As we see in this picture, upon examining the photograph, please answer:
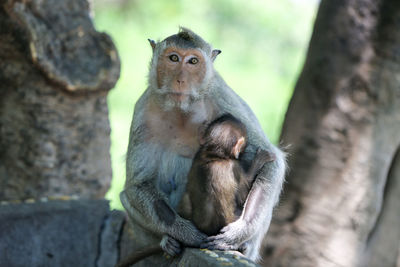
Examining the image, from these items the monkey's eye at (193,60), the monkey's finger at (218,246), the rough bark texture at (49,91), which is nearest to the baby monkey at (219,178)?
the monkey's finger at (218,246)

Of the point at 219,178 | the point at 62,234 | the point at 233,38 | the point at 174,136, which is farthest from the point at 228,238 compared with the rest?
the point at 233,38

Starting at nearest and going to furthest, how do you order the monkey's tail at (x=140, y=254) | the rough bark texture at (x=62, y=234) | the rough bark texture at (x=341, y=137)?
the monkey's tail at (x=140, y=254) < the rough bark texture at (x=62, y=234) < the rough bark texture at (x=341, y=137)

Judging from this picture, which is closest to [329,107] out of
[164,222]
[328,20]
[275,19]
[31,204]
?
[328,20]

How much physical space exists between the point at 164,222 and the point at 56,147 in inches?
69.0

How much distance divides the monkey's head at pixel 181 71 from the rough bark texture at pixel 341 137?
1.70m

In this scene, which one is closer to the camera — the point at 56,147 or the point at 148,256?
the point at 148,256

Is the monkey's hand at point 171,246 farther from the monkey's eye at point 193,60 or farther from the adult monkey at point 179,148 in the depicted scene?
the monkey's eye at point 193,60

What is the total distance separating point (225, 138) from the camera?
3.60 metres

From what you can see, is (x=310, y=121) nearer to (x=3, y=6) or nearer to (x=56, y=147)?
(x=56, y=147)

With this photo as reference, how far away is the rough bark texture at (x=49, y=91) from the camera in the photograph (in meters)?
4.80

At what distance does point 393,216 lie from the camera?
5.48 m

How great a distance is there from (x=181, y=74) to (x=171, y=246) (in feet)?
3.51

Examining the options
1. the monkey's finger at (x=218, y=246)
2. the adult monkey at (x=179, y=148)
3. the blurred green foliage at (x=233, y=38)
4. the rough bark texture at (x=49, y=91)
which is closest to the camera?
the monkey's finger at (x=218, y=246)

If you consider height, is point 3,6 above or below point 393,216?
above
